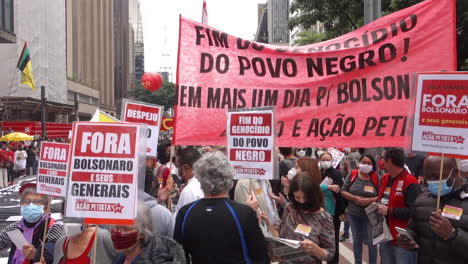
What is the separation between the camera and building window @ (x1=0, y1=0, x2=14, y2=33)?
107ft

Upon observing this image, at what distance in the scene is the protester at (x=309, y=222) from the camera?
409 cm

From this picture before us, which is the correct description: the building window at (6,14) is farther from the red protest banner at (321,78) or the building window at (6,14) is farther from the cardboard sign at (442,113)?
the cardboard sign at (442,113)

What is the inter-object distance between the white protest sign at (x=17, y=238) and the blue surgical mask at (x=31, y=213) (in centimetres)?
17

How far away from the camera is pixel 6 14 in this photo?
33531 millimetres

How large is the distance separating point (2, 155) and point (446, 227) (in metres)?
20.7

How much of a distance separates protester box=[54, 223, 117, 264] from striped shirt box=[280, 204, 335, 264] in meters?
1.37

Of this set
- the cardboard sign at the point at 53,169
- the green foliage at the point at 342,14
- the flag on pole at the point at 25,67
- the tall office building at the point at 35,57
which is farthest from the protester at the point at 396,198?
the tall office building at the point at 35,57

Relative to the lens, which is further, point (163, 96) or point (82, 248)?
point (163, 96)

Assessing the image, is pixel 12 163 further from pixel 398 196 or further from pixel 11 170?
pixel 398 196

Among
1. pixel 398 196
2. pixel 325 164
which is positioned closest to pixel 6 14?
pixel 325 164

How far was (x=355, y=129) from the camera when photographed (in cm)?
508

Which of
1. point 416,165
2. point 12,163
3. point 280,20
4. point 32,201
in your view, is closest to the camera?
point 32,201

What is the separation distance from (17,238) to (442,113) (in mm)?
3518

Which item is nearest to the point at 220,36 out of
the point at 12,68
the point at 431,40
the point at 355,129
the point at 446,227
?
the point at 355,129
